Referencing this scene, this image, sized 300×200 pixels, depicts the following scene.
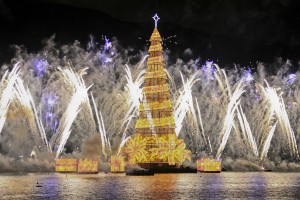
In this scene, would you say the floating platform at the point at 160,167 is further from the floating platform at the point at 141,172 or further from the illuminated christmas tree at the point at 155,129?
the floating platform at the point at 141,172

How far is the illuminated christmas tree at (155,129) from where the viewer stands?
105438 mm

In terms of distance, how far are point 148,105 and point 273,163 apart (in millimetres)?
37218

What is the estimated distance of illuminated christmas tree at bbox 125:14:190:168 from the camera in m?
105

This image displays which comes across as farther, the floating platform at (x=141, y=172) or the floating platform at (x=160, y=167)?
the floating platform at (x=160, y=167)

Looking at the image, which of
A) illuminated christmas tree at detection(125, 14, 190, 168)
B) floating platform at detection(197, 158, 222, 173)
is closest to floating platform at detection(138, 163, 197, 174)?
illuminated christmas tree at detection(125, 14, 190, 168)

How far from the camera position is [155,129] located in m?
107

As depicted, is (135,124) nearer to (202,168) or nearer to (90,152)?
(90,152)

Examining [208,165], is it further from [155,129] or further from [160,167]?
[155,129]

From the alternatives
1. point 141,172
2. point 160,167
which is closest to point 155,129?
point 160,167

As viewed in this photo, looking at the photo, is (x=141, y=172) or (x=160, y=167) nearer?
(x=141, y=172)

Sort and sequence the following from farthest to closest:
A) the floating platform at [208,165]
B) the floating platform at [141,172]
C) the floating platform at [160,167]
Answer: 1. the floating platform at [208,165]
2. the floating platform at [160,167]
3. the floating platform at [141,172]

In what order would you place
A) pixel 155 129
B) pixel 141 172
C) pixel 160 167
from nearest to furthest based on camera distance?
pixel 141 172 → pixel 160 167 → pixel 155 129

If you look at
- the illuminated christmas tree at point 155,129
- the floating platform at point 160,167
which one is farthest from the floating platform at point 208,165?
the illuminated christmas tree at point 155,129

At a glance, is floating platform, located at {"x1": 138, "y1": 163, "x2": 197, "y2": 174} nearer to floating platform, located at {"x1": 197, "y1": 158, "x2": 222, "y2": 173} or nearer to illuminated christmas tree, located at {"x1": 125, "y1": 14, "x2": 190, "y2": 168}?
illuminated christmas tree, located at {"x1": 125, "y1": 14, "x2": 190, "y2": 168}
